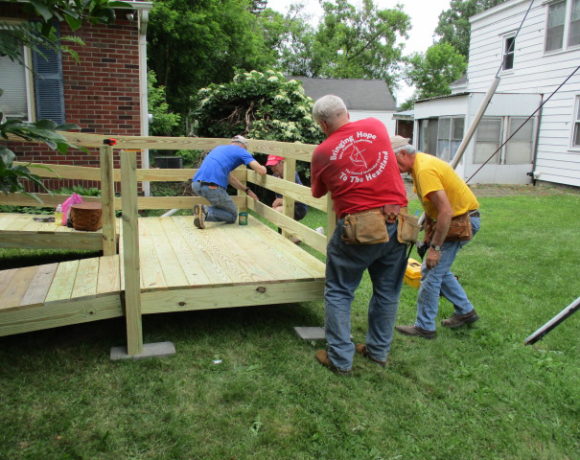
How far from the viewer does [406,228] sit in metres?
3.43

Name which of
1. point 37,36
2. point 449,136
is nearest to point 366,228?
point 37,36

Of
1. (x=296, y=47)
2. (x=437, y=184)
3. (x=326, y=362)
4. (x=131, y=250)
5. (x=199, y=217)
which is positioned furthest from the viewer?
(x=296, y=47)

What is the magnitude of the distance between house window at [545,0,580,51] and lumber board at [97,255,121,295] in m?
13.8

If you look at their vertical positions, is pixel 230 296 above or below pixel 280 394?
above

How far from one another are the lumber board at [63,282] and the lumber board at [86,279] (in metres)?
0.03

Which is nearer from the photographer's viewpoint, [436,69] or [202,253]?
[202,253]

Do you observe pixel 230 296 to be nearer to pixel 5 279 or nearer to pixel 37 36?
pixel 5 279

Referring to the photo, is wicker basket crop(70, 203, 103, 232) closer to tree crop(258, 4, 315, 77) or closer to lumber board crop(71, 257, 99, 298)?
lumber board crop(71, 257, 99, 298)

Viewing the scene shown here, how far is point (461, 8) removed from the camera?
5738 cm

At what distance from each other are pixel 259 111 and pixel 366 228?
818 centimetres

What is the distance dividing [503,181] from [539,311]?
11794 millimetres

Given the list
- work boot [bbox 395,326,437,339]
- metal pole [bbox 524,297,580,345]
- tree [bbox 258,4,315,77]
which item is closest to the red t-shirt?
work boot [bbox 395,326,437,339]

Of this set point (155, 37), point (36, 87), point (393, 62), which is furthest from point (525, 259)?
point (393, 62)

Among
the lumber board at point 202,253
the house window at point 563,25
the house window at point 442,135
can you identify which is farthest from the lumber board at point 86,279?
the house window at point 563,25
